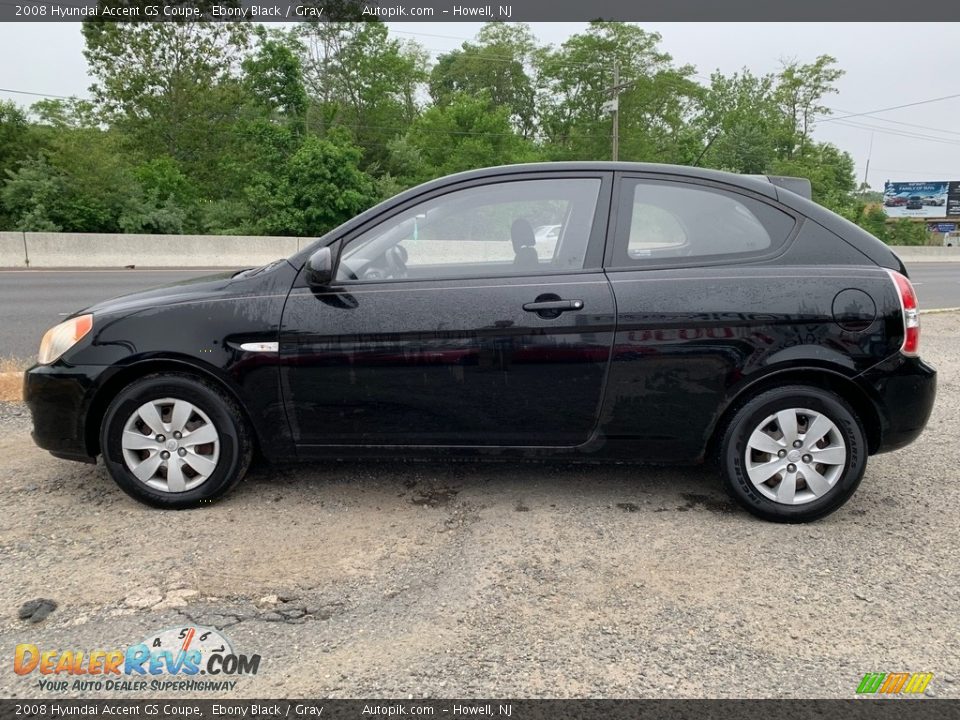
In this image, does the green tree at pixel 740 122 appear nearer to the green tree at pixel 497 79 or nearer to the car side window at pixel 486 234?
the green tree at pixel 497 79

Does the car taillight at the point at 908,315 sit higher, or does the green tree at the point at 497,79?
the green tree at the point at 497,79

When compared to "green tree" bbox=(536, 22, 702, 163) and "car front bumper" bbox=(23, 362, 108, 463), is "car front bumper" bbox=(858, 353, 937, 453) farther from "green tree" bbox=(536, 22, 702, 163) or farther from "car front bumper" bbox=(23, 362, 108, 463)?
"green tree" bbox=(536, 22, 702, 163)

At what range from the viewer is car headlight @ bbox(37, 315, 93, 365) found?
3.48 meters

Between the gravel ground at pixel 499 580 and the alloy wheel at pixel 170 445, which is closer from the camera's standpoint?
the gravel ground at pixel 499 580

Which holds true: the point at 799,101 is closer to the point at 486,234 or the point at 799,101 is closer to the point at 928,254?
the point at 928,254

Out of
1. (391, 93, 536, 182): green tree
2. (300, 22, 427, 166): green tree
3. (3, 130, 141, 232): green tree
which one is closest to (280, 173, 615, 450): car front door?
(3, 130, 141, 232): green tree

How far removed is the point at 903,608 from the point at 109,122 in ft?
150

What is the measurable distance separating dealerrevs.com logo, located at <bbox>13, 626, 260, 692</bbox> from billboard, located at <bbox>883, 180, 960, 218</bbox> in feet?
282

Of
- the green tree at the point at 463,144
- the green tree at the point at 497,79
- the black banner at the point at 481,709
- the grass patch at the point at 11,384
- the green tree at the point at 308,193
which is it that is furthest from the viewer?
the green tree at the point at 497,79

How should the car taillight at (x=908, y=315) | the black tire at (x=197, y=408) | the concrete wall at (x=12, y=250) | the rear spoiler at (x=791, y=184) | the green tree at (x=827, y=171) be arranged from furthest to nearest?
the green tree at (x=827, y=171), the concrete wall at (x=12, y=250), the rear spoiler at (x=791, y=184), the black tire at (x=197, y=408), the car taillight at (x=908, y=315)

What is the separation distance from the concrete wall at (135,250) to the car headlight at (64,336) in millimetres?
19371

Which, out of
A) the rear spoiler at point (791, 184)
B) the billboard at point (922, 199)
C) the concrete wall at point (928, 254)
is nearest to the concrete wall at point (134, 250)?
the rear spoiler at point (791, 184)

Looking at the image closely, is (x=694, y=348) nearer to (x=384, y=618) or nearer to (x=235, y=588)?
(x=384, y=618)

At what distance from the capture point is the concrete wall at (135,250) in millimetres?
19844
